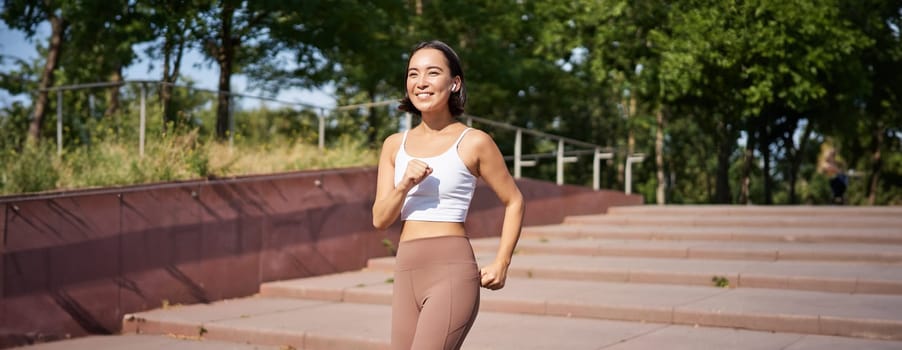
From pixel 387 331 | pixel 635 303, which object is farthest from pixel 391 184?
pixel 635 303

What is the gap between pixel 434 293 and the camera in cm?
331

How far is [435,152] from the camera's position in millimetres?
3410

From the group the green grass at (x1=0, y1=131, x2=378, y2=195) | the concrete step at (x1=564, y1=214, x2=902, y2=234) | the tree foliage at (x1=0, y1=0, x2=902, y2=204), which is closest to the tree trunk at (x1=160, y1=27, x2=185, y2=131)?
the tree foliage at (x1=0, y1=0, x2=902, y2=204)

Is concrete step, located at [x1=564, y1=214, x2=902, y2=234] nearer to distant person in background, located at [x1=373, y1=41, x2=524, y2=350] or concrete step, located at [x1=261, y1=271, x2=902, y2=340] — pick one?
concrete step, located at [x1=261, y1=271, x2=902, y2=340]

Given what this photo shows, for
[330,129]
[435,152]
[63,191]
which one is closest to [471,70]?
[330,129]

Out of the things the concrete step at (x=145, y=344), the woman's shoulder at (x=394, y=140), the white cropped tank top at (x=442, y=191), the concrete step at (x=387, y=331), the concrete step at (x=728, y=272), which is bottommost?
the concrete step at (x=145, y=344)

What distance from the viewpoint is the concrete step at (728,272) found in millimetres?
8820

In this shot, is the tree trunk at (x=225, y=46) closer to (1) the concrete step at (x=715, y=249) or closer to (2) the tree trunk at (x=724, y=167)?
(1) the concrete step at (x=715, y=249)

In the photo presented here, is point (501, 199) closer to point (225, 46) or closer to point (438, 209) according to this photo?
point (438, 209)

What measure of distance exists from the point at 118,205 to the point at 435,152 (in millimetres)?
6049

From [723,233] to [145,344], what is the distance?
788 centimetres

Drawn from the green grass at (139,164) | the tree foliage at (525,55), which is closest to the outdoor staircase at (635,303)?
the green grass at (139,164)

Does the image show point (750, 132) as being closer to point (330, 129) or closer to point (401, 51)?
point (401, 51)

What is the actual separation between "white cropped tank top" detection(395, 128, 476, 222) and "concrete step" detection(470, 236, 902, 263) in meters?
8.25
